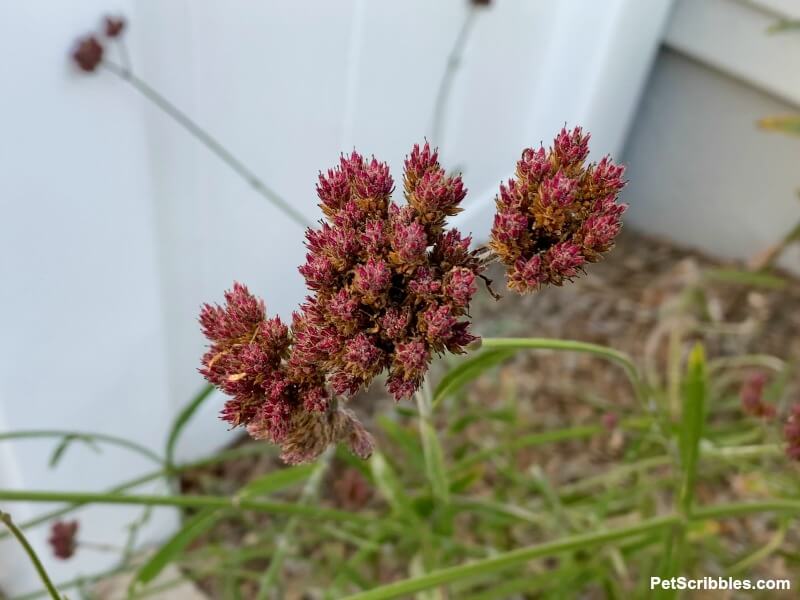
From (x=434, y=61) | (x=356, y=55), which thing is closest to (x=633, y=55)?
(x=434, y=61)

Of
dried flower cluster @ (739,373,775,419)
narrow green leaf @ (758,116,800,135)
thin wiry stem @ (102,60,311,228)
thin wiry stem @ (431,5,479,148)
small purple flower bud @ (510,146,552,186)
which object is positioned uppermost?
thin wiry stem @ (431,5,479,148)

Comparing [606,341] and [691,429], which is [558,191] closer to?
[691,429]

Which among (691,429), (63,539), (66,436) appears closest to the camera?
(691,429)

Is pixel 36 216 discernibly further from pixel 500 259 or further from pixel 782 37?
pixel 782 37

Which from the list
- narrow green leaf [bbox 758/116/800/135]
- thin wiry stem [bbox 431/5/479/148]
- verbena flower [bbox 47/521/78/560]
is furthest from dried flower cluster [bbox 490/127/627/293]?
narrow green leaf [bbox 758/116/800/135]

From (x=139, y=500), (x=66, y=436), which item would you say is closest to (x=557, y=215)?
(x=139, y=500)

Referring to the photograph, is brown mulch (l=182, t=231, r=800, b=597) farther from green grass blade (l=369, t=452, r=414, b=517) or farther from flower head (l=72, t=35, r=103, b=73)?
flower head (l=72, t=35, r=103, b=73)
